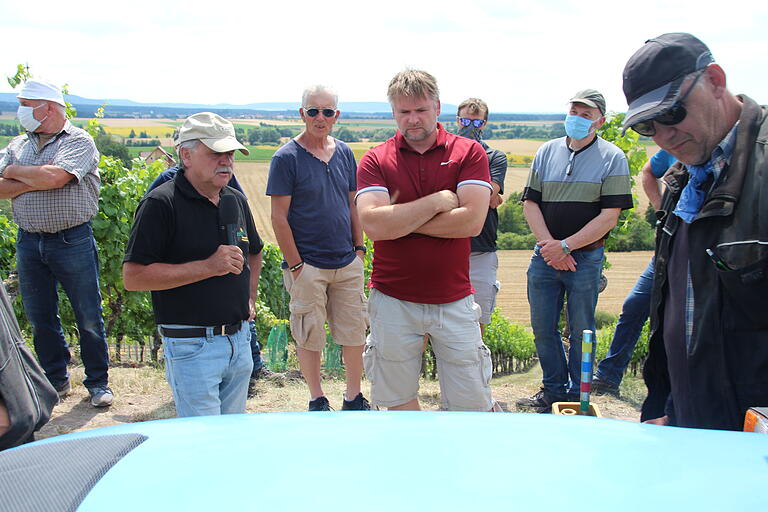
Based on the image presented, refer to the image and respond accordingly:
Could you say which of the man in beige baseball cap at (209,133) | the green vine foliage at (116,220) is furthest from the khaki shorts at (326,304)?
the green vine foliage at (116,220)

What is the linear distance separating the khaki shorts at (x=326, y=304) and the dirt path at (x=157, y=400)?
2.23ft

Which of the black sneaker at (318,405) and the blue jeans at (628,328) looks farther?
the blue jeans at (628,328)

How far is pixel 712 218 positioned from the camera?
2.11 meters

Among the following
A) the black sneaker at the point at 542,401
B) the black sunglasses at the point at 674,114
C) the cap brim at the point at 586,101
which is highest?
the cap brim at the point at 586,101

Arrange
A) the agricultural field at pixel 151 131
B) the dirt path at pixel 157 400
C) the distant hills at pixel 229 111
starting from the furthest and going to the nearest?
the distant hills at pixel 229 111
the agricultural field at pixel 151 131
the dirt path at pixel 157 400

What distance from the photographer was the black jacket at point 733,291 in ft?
6.51

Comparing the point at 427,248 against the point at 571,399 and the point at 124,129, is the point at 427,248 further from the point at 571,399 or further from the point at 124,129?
the point at 124,129

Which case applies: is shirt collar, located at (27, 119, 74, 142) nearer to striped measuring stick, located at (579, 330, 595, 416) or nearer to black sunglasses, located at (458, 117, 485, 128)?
black sunglasses, located at (458, 117, 485, 128)

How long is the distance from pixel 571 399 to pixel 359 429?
3759mm

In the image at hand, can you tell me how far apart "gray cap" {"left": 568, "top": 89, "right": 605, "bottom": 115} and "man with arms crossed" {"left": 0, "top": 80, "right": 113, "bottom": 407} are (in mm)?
3436

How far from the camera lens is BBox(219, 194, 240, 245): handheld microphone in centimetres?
318

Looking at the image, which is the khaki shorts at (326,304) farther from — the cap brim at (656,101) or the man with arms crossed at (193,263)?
the cap brim at (656,101)

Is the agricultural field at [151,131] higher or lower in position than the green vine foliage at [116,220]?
lower

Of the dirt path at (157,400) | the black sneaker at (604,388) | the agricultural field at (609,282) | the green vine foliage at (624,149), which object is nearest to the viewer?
the dirt path at (157,400)
